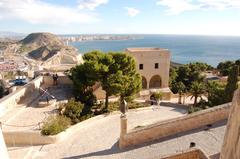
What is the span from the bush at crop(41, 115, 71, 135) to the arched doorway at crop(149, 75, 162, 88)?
17.7m

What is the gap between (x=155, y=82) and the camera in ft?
110

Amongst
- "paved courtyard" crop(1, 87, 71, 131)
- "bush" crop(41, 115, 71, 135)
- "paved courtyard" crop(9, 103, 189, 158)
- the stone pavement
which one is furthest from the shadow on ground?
"paved courtyard" crop(1, 87, 71, 131)

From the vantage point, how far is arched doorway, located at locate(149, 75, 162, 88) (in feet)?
109

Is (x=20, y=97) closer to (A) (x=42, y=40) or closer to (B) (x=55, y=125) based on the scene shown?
(B) (x=55, y=125)

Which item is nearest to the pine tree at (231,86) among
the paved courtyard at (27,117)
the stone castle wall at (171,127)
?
the stone castle wall at (171,127)

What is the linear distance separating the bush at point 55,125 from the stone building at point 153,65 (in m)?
16.0

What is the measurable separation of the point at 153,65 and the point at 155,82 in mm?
2460

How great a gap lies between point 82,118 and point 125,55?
7.49 m

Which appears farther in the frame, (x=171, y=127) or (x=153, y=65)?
(x=153, y=65)

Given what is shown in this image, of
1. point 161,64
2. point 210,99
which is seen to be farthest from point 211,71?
point 210,99

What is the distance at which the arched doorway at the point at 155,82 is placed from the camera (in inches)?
1309

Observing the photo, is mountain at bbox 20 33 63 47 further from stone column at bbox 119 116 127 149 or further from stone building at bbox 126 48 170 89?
stone column at bbox 119 116 127 149

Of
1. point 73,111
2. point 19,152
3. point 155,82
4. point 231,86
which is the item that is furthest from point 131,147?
point 155,82

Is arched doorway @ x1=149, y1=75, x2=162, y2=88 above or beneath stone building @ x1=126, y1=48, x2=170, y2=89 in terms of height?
beneath
